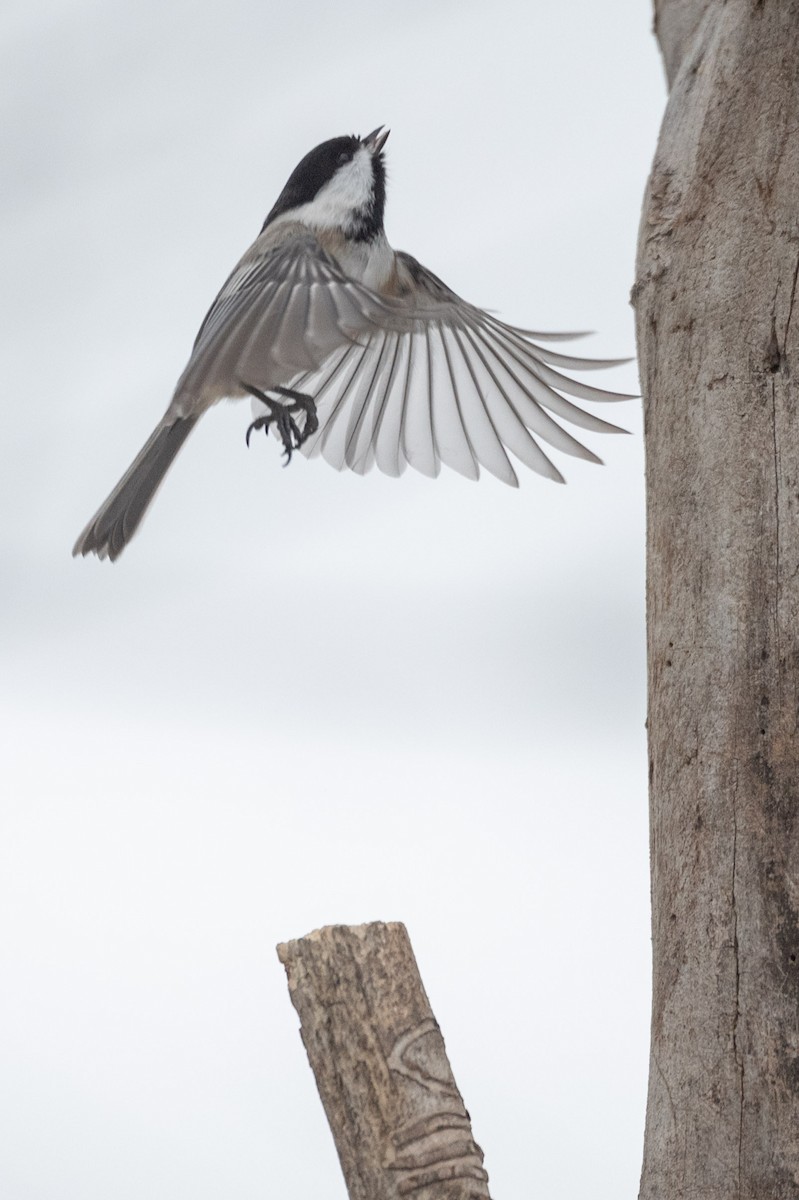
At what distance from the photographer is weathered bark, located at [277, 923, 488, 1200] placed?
1.17 m

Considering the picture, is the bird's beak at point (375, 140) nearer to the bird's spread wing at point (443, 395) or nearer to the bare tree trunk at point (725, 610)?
the bird's spread wing at point (443, 395)

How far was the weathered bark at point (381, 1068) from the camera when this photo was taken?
1171 millimetres

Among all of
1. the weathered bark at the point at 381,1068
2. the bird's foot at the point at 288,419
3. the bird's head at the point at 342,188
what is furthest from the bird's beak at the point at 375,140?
the weathered bark at the point at 381,1068

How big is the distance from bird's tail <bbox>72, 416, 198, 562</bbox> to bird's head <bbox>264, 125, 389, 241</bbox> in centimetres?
48

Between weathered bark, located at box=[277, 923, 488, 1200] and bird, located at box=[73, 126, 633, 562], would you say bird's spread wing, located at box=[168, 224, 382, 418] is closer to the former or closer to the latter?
bird, located at box=[73, 126, 633, 562]

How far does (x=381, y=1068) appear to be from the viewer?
118 centimetres

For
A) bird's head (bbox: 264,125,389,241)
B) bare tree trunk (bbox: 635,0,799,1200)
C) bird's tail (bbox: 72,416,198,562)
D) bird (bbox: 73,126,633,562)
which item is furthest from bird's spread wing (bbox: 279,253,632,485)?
bare tree trunk (bbox: 635,0,799,1200)

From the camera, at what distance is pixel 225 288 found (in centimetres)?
201

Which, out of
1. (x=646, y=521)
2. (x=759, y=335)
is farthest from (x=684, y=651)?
(x=759, y=335)

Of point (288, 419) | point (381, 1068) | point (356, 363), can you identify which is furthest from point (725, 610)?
point (356, 363)

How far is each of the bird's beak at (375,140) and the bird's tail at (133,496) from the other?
655 mm

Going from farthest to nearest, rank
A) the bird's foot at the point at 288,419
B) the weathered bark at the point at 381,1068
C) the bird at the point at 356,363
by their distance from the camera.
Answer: the bird's foot at the point at 288,419, the bird at the point at 356,363, the weathered bark at the point at 381,1068

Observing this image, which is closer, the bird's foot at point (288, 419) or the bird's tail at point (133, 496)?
the bird's tail at point (133, 496)

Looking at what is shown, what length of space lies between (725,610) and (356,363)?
126cm
